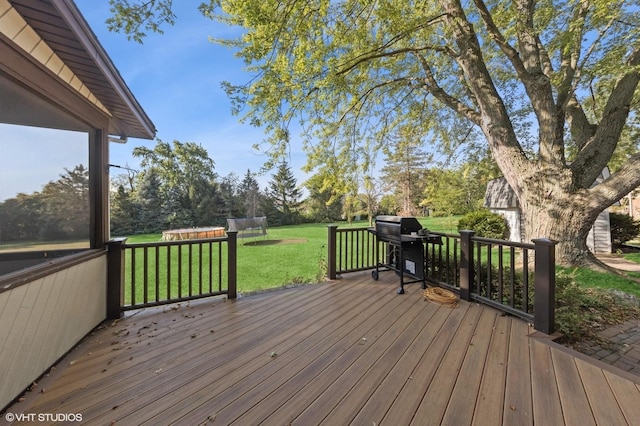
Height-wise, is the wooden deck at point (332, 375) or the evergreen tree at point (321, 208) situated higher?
the evergreen tree at point (321, 208)

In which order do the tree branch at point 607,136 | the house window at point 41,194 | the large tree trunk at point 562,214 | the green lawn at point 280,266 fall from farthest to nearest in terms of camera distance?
the green lawn at point 280,266
the large tree trunk at point 562,214
the tree branch at point 607,136
the house window at point 41,194

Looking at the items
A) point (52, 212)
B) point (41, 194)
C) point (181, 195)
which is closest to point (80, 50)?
point (41, 194)

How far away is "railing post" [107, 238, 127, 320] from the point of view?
2.96 m

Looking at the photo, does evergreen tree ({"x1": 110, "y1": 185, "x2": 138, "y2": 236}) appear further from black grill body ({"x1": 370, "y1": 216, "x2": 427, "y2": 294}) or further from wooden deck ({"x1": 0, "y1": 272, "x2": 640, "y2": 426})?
black grill body ({"x1": 370, "y1": 216, "x2": 427, "y2": 294})

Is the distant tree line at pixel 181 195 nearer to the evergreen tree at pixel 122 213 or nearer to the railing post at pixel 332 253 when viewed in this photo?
the evergreen tree at pixel 122 213

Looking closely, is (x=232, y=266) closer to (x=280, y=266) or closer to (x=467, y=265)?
(x=467, y=265)

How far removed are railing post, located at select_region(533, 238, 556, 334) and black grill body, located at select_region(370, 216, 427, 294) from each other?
1277 millimetres

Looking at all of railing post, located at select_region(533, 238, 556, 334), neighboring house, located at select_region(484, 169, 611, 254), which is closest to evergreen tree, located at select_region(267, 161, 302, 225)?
neighboring house, located at select_region(484, 169, 611, 254)

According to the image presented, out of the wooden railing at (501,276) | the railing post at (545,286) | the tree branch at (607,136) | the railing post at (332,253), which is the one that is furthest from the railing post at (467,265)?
the tree branch at (607,136)

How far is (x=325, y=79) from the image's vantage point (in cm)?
444

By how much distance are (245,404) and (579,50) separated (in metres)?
8.05

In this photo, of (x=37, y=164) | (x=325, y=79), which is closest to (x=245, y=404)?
(x=37, y=164)

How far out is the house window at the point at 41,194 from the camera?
1.92m

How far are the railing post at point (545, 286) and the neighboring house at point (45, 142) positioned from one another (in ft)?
13.9
